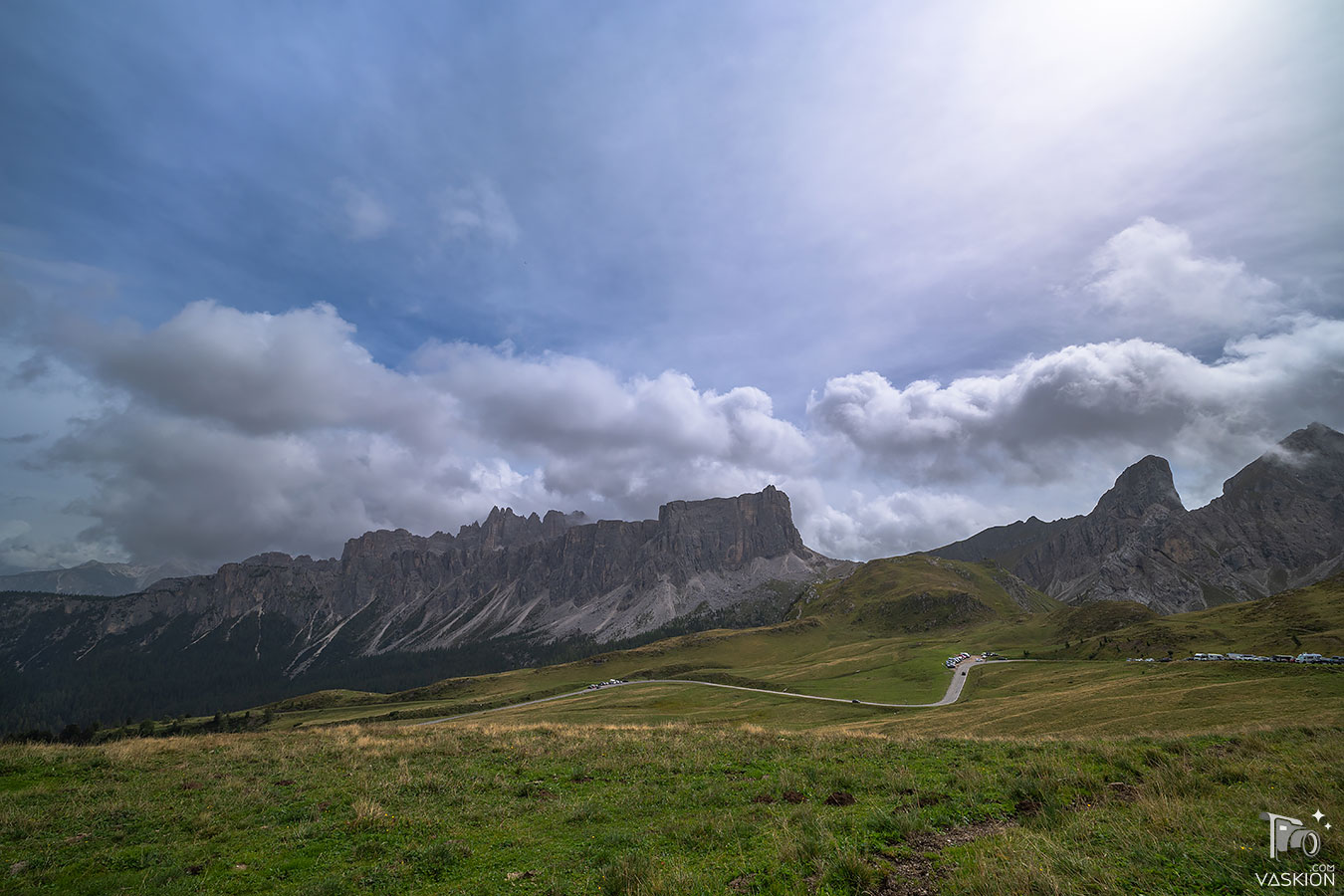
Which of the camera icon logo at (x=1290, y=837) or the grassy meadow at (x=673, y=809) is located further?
the grassy meadow at (x=673, y=809)

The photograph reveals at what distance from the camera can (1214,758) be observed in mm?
17703

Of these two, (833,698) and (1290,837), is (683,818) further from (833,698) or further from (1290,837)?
(833,698)

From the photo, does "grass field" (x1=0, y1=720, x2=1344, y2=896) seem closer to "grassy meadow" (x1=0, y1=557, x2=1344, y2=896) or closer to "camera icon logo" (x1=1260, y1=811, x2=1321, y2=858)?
"grassy meadow" (x1=0, y1=557, x2=1344, y2=896)

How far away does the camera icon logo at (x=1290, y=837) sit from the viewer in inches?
382

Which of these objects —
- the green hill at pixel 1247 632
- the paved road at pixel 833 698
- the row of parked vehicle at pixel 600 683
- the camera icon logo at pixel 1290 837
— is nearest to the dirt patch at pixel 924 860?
the camera icon logo at pixel 1290 837

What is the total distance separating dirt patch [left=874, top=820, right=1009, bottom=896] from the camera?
10.3 m

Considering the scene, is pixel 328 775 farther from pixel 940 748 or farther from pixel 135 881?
pixel 940 748

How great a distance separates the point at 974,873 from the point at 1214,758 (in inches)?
567

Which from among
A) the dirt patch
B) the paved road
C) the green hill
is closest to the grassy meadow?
the dirt patch

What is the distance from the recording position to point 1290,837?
33.2 feet

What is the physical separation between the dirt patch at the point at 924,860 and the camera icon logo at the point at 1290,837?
4.87 m

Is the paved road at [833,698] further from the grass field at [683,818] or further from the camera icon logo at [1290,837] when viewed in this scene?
the camera icon logo at [1290,837]

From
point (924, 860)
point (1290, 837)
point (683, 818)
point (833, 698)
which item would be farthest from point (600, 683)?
point (1290, 837)

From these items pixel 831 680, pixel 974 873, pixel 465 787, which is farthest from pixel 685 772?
pixel 831 680
